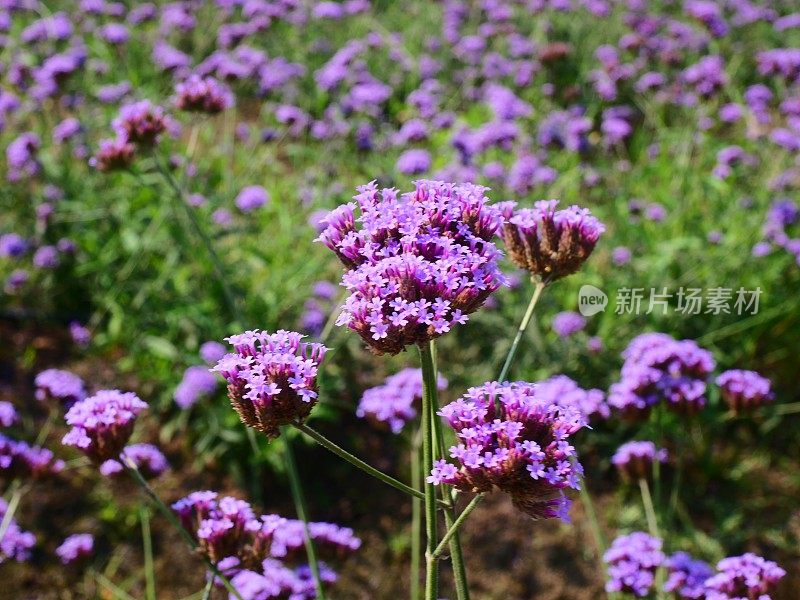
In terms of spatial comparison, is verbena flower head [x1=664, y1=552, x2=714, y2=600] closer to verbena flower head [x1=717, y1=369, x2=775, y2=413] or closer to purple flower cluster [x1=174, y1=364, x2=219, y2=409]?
verbena flower head [x1=717, y1=369, x2=775, y2=413]

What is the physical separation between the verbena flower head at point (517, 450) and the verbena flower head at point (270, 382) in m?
0.24

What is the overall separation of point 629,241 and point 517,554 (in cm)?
190

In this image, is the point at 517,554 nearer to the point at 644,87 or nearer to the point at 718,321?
the point at 718,321

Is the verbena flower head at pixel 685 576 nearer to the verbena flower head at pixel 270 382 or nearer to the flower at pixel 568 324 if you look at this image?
the verbena flower head at pixel 270 382

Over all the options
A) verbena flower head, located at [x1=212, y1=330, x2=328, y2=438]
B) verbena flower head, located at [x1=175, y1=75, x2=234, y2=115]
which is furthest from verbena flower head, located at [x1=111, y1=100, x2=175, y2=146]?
verbena flower head, located at [x1=212, y1=330, x2=328, y2=438]

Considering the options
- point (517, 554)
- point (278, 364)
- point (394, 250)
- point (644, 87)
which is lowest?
point (517, 554)

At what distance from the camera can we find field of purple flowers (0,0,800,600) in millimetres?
1557

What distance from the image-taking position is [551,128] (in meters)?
4.68

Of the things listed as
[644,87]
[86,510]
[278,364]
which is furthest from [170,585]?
[644,87]

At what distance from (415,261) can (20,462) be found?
Answer: 1.71 metres

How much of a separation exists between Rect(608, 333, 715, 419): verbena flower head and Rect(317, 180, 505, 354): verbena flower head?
118cm

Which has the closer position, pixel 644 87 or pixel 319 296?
pixel 319 296

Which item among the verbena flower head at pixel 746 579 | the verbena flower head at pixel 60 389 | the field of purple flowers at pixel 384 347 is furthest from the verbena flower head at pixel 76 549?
the verbena flower head at pixel 746 579

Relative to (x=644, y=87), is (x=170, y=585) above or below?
below
